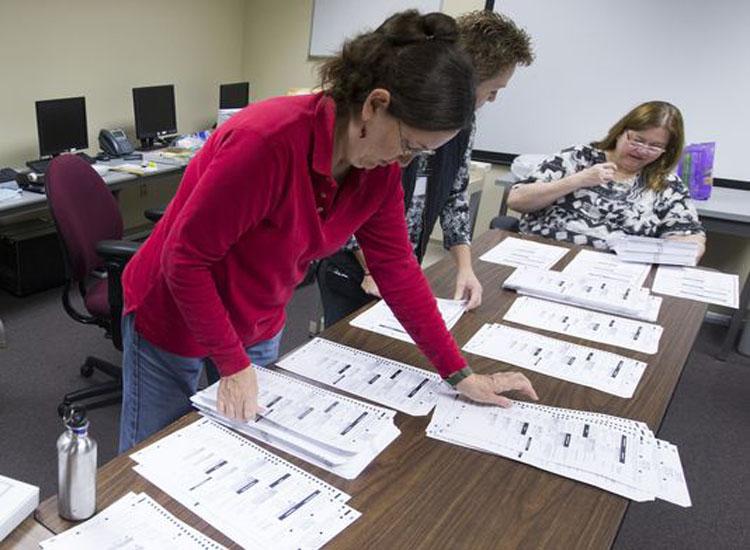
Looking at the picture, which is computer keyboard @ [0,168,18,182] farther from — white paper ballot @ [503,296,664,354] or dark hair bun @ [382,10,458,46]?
dark hair bun @ [382,10,458,46]

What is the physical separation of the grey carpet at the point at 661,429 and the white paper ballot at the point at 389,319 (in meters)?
0.64

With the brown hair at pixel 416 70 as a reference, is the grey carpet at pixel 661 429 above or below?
below

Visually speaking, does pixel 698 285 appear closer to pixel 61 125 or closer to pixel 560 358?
pixel 560 358

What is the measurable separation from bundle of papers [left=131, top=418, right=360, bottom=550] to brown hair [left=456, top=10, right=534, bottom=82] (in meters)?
0.88

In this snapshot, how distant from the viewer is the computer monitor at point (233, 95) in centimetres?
427

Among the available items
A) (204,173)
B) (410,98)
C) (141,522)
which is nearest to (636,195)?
(410,98)

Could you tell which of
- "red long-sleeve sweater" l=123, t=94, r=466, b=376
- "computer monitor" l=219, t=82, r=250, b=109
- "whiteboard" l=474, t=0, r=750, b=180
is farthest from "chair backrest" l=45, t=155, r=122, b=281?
"whiteboard" l=474, t=0, r=750, b=180

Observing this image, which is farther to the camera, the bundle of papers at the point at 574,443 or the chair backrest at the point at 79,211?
the chair backrest at the point at 79,211

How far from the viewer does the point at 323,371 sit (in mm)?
1176

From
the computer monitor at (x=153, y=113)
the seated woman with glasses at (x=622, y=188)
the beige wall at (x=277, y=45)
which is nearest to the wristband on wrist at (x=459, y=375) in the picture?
the seated woman with glasses at (x=622, y=188)

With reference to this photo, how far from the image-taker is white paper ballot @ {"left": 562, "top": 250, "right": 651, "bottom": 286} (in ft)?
6.37

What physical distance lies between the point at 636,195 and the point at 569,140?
1.74 m

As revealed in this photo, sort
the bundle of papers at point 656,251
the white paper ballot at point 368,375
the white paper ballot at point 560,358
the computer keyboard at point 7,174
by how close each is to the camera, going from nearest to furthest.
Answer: the white paper ballot at point 368,375 → the white paper ballot at point 560,358 → the bundle of papers at point 656,251 → the computer keyboard at point 7,174

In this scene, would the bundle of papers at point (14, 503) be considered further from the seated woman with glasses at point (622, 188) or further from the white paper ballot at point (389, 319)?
the seated woman with glasses at point (622, 188)
